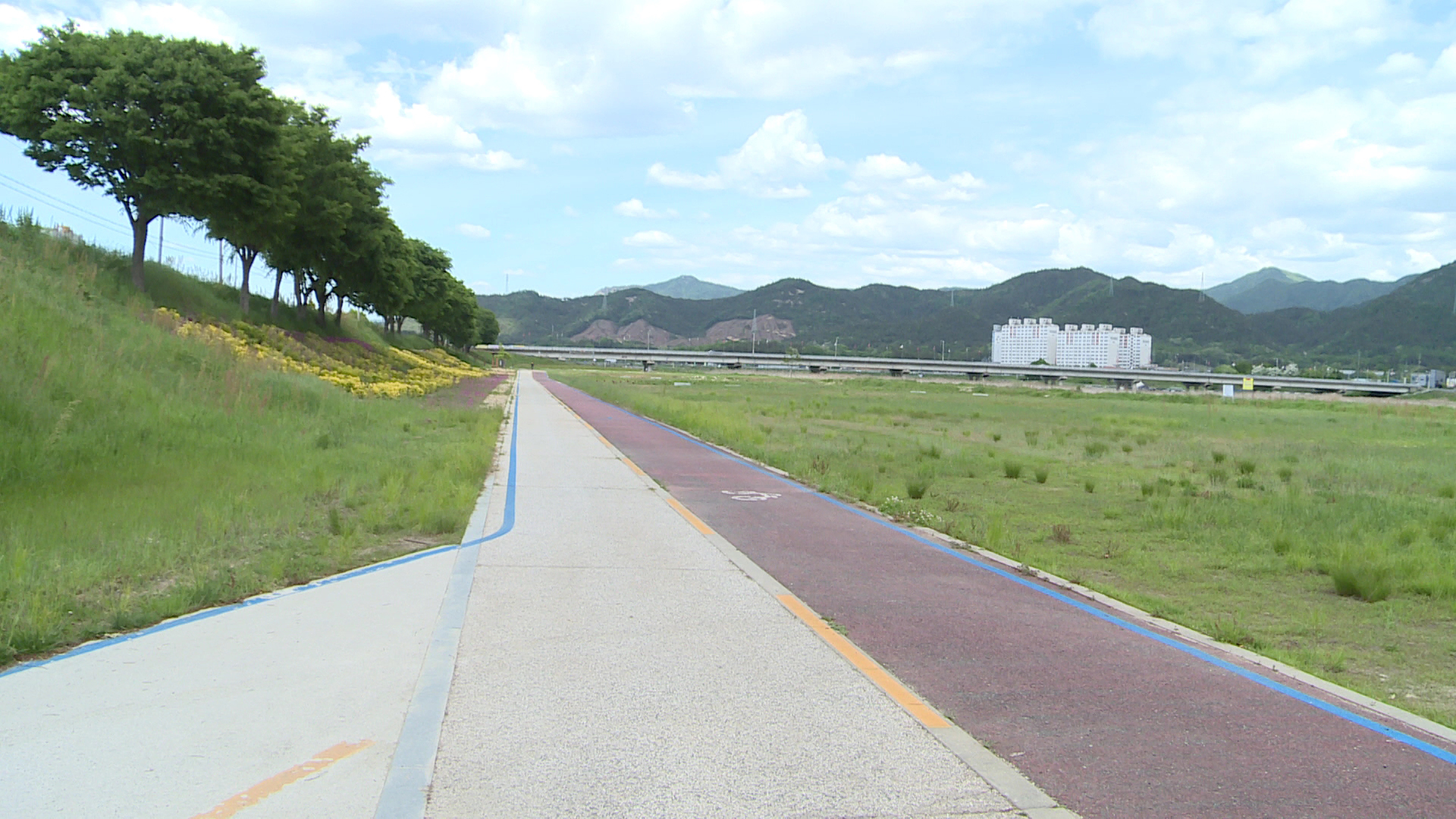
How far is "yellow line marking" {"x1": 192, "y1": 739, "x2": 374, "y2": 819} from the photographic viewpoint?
4.17m

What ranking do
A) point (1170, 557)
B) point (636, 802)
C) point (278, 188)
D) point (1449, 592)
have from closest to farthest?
point (636, 802), point (1449, 592), point (1170, 557), point (278, 188)

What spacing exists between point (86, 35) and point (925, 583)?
33.2 metres

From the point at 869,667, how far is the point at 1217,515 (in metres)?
11.5

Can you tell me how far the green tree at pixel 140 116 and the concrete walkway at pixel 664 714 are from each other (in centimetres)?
2756

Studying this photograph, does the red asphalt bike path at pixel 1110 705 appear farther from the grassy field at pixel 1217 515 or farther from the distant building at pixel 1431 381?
the distant building at pixel 1431 381

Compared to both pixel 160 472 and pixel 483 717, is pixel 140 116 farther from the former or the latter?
pixel 483 717

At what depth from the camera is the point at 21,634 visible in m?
6.28

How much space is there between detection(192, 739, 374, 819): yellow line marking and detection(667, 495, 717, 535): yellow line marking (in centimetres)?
737

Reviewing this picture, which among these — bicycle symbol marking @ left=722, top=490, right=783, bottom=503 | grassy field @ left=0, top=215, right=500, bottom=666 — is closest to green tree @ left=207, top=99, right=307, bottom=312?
grassy field @ left=0, top=215, right=500, bottom=666

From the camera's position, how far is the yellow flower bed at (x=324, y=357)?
2786cm

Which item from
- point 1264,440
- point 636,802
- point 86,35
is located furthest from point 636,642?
point 1264,440

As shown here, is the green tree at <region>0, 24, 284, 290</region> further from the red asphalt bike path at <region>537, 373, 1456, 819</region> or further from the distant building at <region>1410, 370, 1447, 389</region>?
the distant building at <region>1410, 370, 1447, 389</region>

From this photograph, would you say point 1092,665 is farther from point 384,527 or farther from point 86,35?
point 86,35

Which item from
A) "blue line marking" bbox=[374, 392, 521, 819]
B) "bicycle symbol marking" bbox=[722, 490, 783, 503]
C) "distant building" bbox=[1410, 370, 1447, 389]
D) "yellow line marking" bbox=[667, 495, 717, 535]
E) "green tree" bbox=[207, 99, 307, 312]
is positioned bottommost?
"bicycle symbol marking" bbox=[722, 490, 783, 503]
